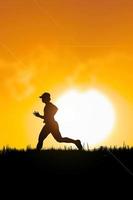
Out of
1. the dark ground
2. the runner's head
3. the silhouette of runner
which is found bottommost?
the dark ground

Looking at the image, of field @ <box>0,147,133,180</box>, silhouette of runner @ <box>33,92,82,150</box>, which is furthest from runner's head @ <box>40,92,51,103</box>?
field @ <box>0,147,133,180</box>

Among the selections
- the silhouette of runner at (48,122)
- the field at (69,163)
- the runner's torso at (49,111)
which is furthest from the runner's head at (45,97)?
the field at (69,163)

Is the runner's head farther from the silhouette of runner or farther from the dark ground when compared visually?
the dark ground

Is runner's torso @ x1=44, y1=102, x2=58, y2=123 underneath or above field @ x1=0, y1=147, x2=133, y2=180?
above

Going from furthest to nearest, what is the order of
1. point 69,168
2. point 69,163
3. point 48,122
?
point 48,122 → point 69,163 → point 69,168

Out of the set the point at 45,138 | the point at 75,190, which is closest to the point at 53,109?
the point at 45,138

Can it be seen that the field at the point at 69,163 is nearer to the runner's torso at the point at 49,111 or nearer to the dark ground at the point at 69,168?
the dark ground at the point at 69,168

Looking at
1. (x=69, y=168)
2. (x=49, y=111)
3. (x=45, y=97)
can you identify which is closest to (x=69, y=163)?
(x=69, y=168)

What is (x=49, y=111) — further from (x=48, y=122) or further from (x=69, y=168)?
(x=69, y=168)

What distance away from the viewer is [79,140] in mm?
16375

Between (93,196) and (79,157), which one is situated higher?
(79,157)

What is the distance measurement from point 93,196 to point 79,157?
3927 millimetres

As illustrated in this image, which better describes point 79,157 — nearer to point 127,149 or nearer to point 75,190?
point 127,149

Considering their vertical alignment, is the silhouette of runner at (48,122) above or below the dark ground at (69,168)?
above
